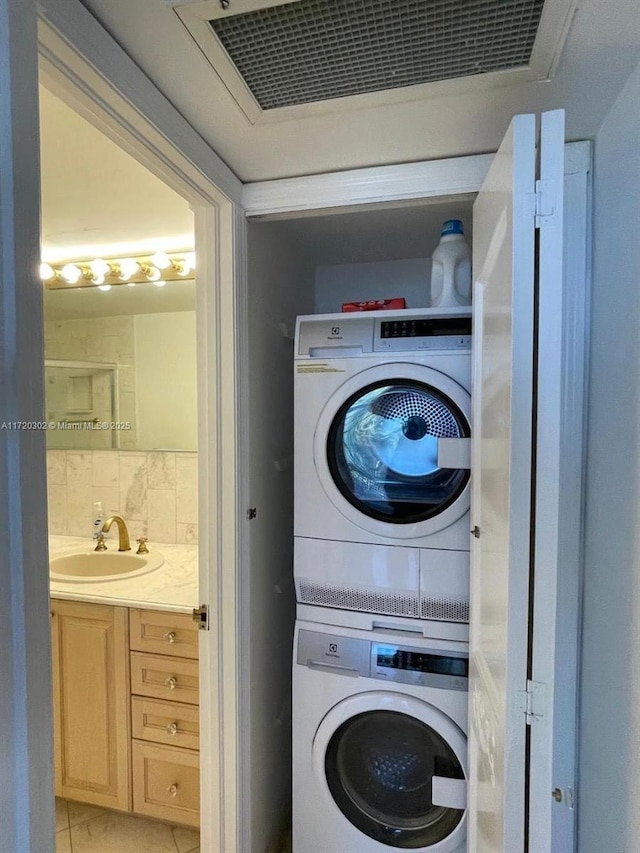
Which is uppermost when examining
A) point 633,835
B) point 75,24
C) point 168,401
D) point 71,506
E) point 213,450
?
point 75,24

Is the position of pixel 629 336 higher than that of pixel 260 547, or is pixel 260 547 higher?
pixel 629 336

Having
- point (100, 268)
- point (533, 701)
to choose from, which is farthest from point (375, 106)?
point (100, 268)

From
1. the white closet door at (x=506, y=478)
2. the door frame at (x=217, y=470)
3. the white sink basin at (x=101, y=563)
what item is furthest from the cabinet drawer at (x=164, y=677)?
the white closet door at (x=506, y=478)

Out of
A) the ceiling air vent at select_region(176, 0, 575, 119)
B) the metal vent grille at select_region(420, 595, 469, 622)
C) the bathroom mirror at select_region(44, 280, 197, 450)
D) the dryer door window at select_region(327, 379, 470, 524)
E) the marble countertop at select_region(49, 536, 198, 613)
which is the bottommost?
the marble countertop at select_region(49, 536, 198, 613)

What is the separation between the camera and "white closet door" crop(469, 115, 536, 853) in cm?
68

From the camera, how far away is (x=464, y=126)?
1.06 metres

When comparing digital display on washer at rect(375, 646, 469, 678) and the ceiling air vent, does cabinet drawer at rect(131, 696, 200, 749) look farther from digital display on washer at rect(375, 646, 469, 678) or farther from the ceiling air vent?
the ceiling air vent

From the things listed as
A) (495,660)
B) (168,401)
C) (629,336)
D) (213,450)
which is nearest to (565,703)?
(495,660)

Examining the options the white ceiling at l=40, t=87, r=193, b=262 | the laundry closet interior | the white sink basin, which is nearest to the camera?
the white ceiling at l=40, t=87, r=193, b=262

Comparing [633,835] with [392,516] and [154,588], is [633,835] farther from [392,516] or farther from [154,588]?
[154,588]

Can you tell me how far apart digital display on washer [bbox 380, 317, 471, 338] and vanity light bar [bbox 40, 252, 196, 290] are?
3.65 ft

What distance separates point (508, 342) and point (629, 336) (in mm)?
337

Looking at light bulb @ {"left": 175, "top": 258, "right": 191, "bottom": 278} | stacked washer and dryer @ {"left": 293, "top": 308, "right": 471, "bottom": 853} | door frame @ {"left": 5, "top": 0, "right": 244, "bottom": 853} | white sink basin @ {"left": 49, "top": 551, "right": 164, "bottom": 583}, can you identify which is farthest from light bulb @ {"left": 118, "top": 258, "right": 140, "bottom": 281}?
white sink basin @ {"left": 49, "top": 551, "right": 164, "bottom": 583}

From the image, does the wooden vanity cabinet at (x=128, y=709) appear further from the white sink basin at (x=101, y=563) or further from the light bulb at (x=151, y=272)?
the light bulb at (x=151, y=272)
